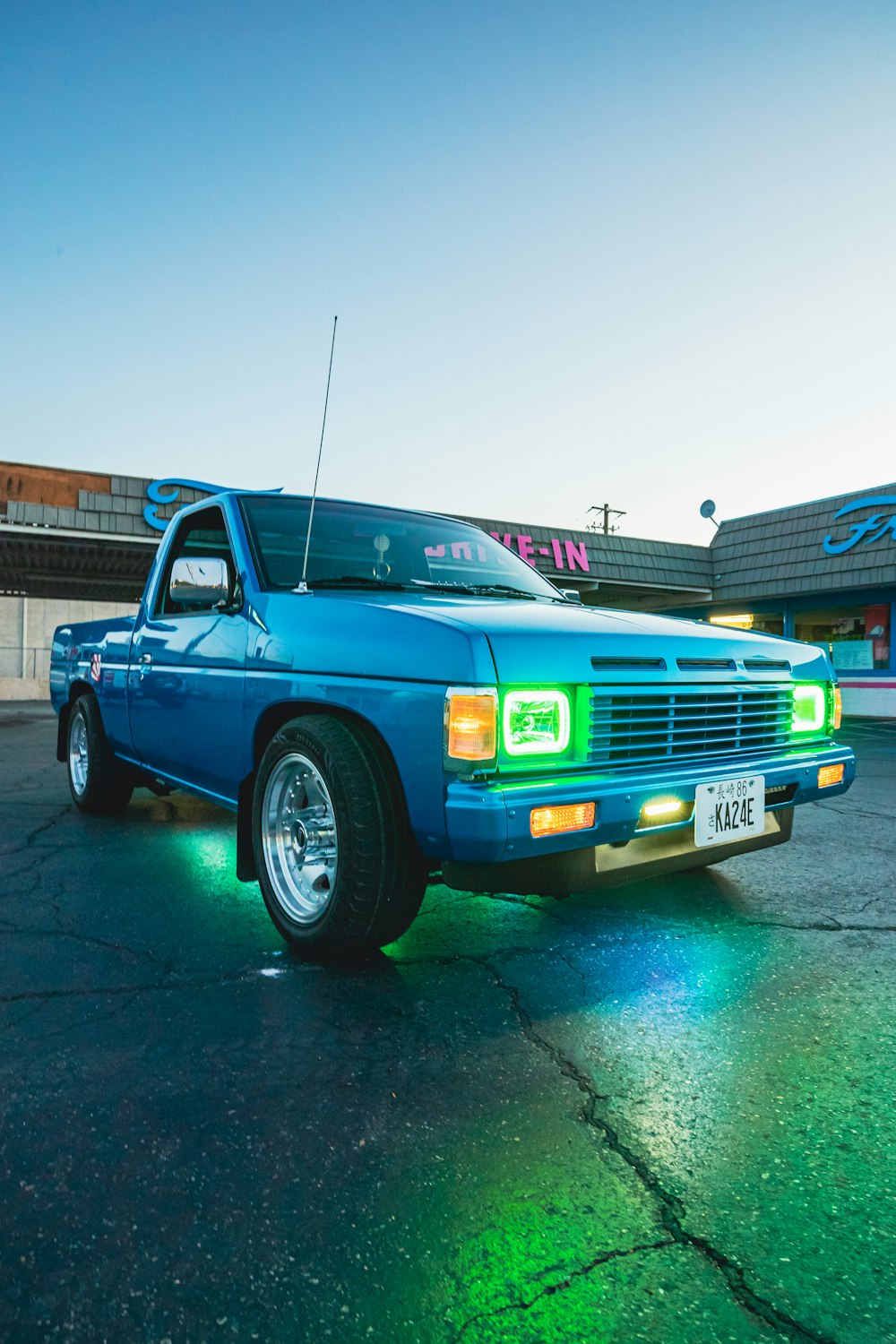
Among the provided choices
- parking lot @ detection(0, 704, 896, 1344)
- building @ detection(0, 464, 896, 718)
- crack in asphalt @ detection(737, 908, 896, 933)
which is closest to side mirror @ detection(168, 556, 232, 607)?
parking lot @ detection(0, 704, 896, 1344)

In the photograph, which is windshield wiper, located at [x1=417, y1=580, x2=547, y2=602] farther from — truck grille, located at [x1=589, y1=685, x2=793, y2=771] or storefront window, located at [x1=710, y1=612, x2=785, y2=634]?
storefront window, located at [x1=710, y1=612, x2=785, y2=634]

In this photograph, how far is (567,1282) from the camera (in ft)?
4.42

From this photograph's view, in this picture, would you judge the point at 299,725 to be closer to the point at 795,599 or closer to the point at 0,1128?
the point at 0,1128

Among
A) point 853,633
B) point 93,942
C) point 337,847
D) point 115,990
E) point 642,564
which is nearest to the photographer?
point 115,990

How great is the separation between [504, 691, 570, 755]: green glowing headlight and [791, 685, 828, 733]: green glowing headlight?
1412 millimetres

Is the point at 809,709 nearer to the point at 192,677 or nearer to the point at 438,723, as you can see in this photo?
the point at 438,723

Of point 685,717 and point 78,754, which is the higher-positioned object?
point 685,717

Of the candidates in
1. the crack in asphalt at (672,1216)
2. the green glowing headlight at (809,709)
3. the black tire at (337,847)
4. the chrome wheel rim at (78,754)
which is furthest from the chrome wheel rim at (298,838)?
the chrome wheel rim at (78,754)

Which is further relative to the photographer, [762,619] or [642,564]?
[762,619]

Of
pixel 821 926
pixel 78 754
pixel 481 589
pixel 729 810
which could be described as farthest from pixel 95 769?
pixel 821 926

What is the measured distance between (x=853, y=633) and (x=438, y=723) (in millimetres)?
21719

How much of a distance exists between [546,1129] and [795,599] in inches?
889

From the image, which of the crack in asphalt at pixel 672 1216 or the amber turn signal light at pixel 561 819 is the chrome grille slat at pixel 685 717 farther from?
the crack in asphalt at pixel 672 1216

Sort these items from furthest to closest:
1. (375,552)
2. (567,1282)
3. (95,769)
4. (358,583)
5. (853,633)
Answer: (853,633) → (95,769) → (375,552) → (358,583) → (567,1282)
